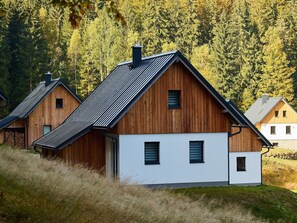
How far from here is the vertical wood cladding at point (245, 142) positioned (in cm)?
3342

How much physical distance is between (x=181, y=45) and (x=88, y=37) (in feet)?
57.4

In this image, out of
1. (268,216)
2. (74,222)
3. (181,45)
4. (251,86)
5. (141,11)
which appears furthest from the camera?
(141,11)

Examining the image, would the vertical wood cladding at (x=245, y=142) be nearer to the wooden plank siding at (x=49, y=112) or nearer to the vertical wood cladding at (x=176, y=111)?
the vertical wood cladding at (x=176, y=111)

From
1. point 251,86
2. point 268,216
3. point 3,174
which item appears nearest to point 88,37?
point 251,86

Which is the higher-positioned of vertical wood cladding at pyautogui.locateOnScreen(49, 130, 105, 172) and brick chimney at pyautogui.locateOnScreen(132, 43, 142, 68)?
brick chimney at pyautogui.locateOnScreen(132, 43, 142, 68)

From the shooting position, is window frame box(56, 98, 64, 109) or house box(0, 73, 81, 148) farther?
window frame box(56, 98, 64, 109)

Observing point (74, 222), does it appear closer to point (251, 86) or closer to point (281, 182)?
point (281, 182)

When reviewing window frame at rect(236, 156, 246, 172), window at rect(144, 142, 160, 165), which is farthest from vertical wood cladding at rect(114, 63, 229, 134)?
window frame at rect(236, 156, 246, 172)

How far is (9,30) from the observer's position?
6712 cm

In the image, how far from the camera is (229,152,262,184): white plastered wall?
3303 cm

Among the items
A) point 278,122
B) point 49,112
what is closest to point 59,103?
point 49,112

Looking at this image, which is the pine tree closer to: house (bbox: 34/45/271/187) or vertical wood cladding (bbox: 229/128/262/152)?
vertical wood cladding (bbox: 229/128/262/152)

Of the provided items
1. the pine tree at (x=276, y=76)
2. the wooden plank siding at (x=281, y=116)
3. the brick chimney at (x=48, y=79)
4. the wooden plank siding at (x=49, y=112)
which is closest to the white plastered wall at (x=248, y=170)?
the wooden plank siding at (x=49, y=112)

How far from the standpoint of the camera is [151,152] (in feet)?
83.8
